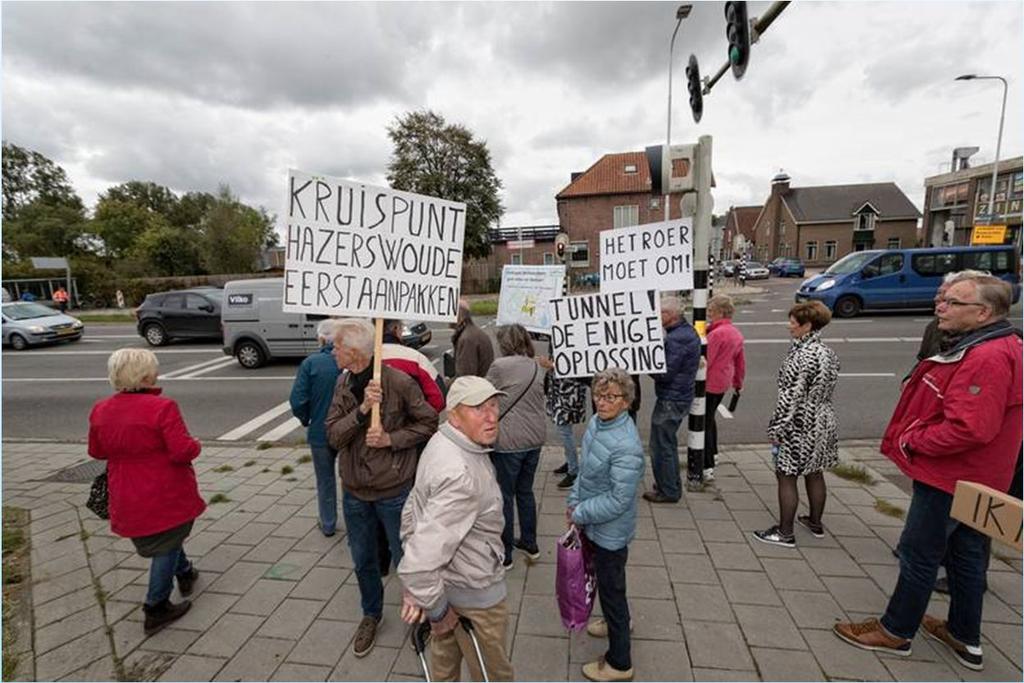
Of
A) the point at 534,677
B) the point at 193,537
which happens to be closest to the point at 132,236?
the point at 193,537

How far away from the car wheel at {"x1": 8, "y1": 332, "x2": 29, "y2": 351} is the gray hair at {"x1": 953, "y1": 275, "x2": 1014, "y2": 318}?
2196 cm

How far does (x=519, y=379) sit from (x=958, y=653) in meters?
2.90

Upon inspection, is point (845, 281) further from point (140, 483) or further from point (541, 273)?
point (140, 483)

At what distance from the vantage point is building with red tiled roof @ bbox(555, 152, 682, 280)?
34750 mm

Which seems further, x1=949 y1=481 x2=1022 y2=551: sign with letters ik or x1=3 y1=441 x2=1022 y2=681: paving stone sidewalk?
x1=3 y1=441 x2=1022 y2=681: paving stone sidewalk

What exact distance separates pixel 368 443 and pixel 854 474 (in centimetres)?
487

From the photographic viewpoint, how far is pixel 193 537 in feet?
13.3

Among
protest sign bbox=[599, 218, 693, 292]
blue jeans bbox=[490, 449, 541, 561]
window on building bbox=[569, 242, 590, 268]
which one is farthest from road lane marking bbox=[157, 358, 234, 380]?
window on building bbox=[569, 242, 590, 268]

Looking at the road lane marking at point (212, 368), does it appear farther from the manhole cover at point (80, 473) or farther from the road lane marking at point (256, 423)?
the manhole cover at point (80, 473)

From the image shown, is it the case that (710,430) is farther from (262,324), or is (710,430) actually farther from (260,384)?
(262,324)

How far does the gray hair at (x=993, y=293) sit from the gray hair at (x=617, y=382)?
1.74 meters

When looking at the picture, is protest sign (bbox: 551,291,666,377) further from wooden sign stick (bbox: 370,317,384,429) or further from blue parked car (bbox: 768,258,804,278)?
blue parked car (bbox: 768,258,804,278)

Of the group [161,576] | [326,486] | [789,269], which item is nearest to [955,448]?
[326,486]

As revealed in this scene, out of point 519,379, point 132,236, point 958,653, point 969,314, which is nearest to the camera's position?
point 969,314
